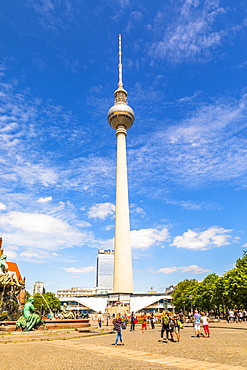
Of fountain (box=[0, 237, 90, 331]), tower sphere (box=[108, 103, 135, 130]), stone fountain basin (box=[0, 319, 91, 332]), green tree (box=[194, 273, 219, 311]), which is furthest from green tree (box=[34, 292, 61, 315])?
stone fountain basin (box=[0, 319, 91, 332])

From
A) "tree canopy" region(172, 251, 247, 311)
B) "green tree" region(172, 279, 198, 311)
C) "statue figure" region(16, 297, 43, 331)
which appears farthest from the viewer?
"green tree" region(172, 279, 198, 311)

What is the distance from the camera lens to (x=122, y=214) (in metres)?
99.4

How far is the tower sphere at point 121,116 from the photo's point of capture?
116 meters

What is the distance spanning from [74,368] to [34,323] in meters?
15.7

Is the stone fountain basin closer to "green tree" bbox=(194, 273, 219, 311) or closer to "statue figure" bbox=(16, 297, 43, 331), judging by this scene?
"statue figure" bbox=(16, 297, 43, 331)

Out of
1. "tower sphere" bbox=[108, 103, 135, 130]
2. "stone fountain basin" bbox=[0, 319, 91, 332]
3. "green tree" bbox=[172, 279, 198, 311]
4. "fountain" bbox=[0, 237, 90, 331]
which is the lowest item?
"stone fountain basin" bbox=[0, 319, 91, 332]

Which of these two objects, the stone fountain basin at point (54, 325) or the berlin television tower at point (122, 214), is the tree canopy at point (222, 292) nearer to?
the berlin television tower at point (122, 214)

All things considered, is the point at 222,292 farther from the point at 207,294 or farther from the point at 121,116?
the point at 121,116

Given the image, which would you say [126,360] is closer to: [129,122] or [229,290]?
[229,290]

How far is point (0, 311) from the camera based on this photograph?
3061cm

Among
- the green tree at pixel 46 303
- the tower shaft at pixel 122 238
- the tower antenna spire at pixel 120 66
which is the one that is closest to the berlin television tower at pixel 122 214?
the tower shaft at pixel 122 238

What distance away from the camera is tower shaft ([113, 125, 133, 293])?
9462 cm

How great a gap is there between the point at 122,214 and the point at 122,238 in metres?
7.95

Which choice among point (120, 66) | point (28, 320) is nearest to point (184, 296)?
point (28, 320)
